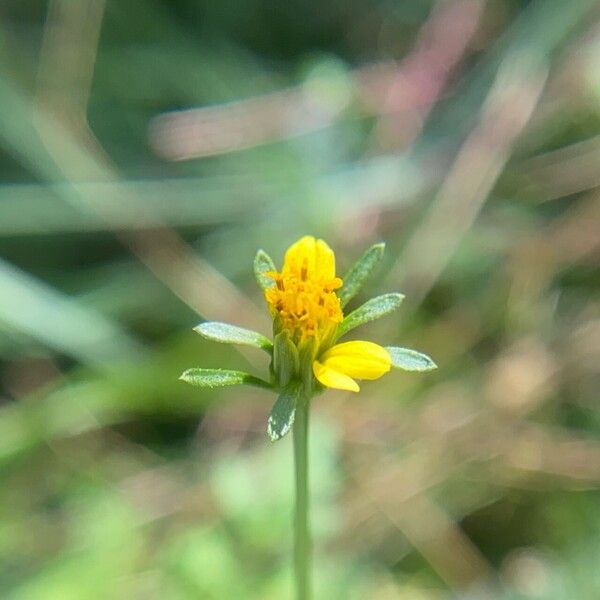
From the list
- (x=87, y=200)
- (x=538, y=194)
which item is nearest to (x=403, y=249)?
(x=538, y=194)

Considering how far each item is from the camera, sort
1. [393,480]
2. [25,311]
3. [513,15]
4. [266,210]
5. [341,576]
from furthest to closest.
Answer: [513,15] → [266,210] → [25,311] → [393,480] → [341,576]

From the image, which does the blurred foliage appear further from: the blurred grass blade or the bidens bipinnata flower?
the bidens bipinnata flower

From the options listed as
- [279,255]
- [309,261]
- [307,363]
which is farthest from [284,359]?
[279,255]

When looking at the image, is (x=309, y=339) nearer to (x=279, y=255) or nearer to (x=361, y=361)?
(x=361, y=361)

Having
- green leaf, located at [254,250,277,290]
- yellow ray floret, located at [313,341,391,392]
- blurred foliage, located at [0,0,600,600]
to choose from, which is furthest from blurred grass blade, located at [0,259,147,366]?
yellow ray floret, located at [313,341,391,392]

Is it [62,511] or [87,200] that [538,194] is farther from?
[62,511]

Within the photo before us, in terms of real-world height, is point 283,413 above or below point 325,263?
below
